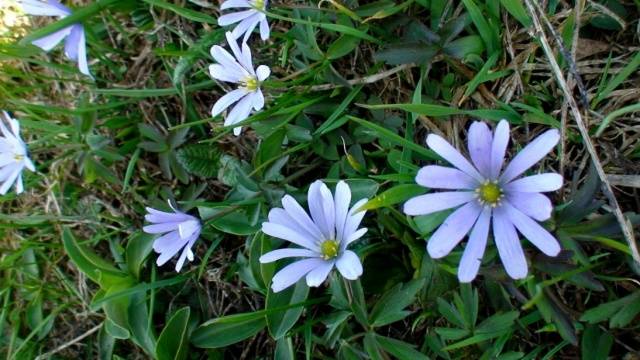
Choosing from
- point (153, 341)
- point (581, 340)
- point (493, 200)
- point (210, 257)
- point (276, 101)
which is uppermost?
point (493, 200)

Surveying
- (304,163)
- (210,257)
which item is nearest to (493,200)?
(304,163)

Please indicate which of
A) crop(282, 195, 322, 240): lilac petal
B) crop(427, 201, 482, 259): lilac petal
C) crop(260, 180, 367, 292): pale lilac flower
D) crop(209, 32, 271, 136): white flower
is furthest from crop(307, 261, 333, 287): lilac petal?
crop(209, 32, 271, 136): white flower

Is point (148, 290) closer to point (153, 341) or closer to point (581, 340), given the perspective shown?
point (153, 341)

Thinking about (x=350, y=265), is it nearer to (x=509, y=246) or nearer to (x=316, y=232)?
(x=316, y=232)

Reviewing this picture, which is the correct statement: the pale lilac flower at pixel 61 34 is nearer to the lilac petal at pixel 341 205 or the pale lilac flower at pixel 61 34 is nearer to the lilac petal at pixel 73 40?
the lilac petal at pixel 73 40

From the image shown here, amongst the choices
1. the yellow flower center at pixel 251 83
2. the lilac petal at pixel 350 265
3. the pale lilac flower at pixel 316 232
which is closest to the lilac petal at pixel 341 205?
the pale lilac flower at pixel 316 232

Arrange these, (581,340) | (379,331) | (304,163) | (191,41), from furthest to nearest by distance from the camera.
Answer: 1. (191,41)
2. (304,163)
3. (379,331)
4. (581,340)
